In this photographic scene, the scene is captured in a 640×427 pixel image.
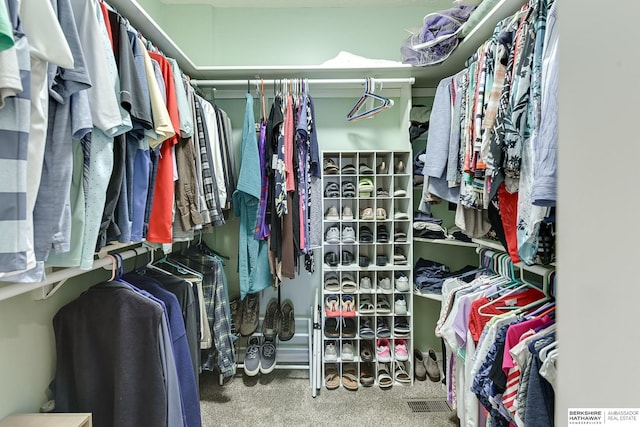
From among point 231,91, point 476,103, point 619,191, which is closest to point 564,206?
point 619,191

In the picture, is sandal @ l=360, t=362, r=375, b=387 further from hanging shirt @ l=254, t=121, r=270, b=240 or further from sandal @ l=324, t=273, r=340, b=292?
hanging shirt @ l=254, t=121, r=270, b=240

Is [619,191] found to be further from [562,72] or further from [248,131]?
[248,131]

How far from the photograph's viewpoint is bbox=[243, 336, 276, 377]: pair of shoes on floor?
1.94 metres

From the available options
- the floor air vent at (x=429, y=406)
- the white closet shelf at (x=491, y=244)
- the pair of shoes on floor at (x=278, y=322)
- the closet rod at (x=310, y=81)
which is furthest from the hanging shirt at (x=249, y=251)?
the white closet shelf at (x=491, y=244)

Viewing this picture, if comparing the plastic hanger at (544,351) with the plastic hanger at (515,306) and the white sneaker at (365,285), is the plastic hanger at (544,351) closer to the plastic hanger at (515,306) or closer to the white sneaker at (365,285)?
→ the plastic hanger at (515,306)

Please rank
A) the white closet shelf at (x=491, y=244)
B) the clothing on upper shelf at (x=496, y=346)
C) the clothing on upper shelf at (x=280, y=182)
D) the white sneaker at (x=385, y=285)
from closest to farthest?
the clothing on upper shelf at (x=496, y=346), the white closet shelf at (x=491, y=244), the clothing on upper shelf at (x=280, y=182), the white sneaker at (x=385, y=285)

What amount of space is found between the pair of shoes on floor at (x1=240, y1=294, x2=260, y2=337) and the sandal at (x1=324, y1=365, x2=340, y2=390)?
564 millimetres

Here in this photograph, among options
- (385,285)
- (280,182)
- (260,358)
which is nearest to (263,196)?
(280,182)

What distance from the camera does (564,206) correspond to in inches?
15.8

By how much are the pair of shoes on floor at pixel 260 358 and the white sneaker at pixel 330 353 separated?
0.35 metres

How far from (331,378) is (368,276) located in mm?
702

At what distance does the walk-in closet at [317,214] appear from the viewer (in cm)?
40

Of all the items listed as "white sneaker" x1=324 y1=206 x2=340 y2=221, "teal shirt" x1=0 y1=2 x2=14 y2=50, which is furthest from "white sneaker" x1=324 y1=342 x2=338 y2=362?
"teal shirt" x1=0 y1=2 x2=14 y2=50

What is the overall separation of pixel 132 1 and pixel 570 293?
1.60 m
